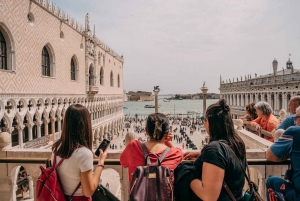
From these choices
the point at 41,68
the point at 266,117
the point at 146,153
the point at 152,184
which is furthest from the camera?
the point at 41,68

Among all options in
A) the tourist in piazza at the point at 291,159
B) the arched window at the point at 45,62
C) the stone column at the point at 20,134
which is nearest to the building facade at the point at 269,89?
the arched window at the point at 45,62

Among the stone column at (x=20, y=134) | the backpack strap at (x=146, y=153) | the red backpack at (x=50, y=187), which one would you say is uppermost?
the backpack strap at (x=146, y=153)

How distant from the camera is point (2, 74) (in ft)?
38.3

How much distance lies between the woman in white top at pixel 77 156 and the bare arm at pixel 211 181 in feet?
2.58

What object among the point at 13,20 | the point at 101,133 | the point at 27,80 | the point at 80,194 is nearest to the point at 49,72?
the point at 27,80

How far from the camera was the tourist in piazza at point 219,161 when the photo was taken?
1.61 meters

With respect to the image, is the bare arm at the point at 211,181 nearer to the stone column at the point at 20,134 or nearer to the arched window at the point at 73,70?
the stone column at the point at 20,134

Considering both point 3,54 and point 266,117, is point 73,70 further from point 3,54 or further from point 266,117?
point 266,117

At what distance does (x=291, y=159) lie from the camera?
180 cm

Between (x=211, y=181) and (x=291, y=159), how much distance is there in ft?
2.19

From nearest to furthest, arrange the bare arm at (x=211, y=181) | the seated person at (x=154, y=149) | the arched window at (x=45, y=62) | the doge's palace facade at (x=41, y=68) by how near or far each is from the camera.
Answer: the bare arm at (x=211, y=181), the seated person at (x=154, y=149), the doge's palace facade at (x=41, y=68), the arched window at (x=45, y=62)

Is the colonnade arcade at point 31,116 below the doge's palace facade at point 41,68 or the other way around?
below

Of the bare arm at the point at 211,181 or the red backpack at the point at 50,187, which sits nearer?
the bare arm at the point at 211,181

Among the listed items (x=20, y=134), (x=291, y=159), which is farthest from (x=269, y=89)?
(x=291, y=159)
